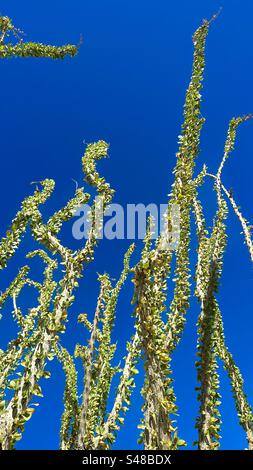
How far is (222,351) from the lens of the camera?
31.7ft

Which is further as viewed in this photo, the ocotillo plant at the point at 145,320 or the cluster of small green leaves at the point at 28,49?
the cluster of small green leaves at the point at 28,49

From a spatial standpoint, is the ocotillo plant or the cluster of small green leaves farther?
the cluster of small green leaves

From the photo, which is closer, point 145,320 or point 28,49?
point 145,320

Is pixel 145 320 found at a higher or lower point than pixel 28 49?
lower

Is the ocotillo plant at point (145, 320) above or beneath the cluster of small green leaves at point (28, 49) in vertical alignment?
beneath

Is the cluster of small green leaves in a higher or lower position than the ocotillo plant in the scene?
higher
